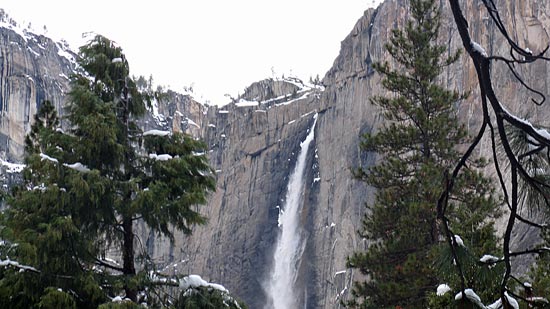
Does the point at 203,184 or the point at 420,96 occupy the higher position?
the point at 420,96

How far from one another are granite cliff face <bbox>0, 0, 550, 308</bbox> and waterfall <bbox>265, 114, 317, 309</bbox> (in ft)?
2.24

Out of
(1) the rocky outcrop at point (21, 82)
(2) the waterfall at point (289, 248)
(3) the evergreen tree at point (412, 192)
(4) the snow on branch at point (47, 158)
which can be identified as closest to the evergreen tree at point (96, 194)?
(4) the snow on branch at point (47, 158)

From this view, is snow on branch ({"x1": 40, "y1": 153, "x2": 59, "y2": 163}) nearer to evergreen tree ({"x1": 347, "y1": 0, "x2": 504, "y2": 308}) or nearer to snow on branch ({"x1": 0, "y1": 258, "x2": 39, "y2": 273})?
snow on branch ({"x1": 0, "y1": 258, "x2": 39, "y2": 273})

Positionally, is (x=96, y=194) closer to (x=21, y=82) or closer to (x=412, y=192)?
(x=412, y=192)

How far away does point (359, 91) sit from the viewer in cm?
5253

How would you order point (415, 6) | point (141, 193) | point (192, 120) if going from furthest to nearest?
point (192, 120) < point (415, 6) < point (141, 193)

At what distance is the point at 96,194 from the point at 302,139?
170 feet

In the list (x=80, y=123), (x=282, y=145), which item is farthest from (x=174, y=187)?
(x=282, y=145)

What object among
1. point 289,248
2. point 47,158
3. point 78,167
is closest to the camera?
point 47,158

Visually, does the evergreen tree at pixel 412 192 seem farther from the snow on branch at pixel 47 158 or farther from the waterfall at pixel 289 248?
the waterfall at pixel 289 248

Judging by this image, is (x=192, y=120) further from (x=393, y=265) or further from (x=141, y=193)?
(x=141, y=193)

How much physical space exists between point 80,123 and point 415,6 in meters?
10.6

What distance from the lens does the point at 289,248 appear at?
54.8m

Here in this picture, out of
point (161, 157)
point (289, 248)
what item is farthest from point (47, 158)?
point (289, 248)
